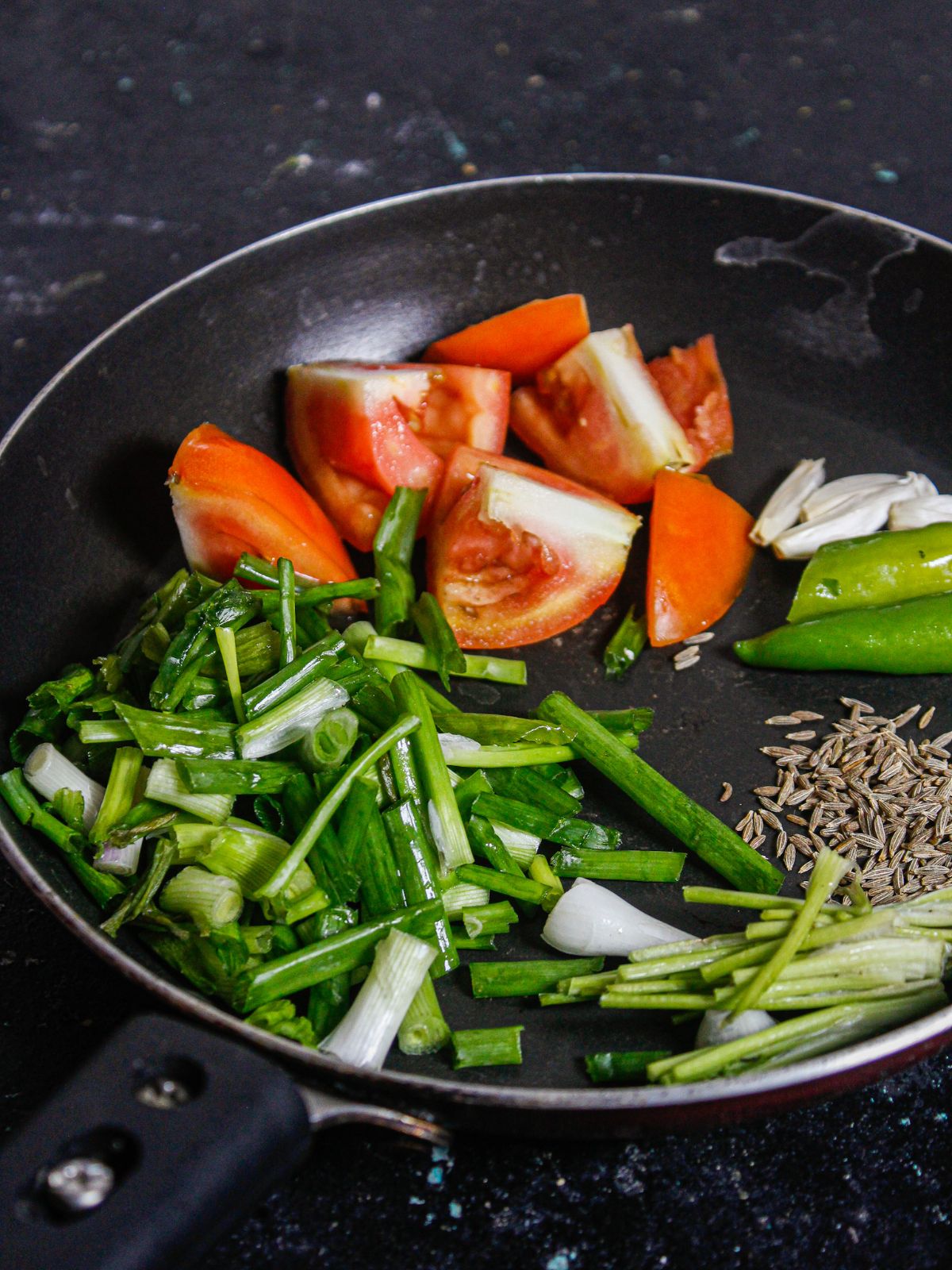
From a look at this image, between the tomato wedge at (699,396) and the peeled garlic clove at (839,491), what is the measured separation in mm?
227

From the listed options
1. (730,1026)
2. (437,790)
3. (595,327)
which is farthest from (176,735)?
(595,327)

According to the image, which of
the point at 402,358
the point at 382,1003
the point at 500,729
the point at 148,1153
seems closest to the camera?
the point at 148,1153

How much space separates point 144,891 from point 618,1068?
653mm

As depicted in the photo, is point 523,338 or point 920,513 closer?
point 920,513

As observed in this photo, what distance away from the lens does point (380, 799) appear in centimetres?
163

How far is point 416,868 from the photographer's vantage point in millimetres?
1557

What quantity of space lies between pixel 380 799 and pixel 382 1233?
55cm

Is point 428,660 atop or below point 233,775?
below

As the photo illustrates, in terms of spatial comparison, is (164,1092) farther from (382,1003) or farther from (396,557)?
(396,557)

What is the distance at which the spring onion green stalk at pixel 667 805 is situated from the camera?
5.48 ft

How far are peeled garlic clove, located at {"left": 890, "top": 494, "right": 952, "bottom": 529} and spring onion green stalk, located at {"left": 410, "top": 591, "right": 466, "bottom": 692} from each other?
2.89 ft

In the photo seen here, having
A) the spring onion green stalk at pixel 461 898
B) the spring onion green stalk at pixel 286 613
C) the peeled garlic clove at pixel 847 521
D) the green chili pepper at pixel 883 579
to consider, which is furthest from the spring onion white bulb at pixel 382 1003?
the peeled garlic clove at pixel 847 521

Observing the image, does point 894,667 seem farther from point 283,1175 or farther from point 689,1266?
point 283,1175

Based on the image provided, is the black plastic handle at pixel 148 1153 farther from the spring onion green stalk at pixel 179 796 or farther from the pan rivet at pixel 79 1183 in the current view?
the spring onion green stalk at pixel 179 796
